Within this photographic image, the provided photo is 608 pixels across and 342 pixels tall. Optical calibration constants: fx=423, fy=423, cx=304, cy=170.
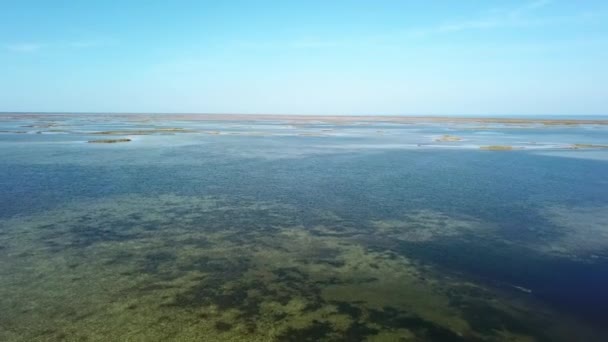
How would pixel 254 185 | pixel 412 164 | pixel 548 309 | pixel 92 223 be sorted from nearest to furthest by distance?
pixel 548 309 < pixel 92 223 < pixel 254 185 < pixel 412 164

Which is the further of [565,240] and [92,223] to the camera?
Answer: [92,223]

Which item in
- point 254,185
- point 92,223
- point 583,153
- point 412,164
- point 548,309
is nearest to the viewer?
point 548,309

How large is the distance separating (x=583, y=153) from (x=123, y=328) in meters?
48.2

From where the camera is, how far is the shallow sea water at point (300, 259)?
9086 mm

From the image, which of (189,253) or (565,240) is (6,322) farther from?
(565,240)

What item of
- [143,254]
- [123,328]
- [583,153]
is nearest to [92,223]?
[143,254]

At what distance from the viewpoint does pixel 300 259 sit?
12.9 meters

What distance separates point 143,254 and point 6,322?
14.6 ft

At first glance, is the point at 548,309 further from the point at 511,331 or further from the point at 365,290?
the point at 365,290

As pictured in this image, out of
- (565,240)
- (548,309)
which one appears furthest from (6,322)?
(565,240)

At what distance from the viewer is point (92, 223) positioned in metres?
16.4

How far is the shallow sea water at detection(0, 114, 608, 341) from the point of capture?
358 inches

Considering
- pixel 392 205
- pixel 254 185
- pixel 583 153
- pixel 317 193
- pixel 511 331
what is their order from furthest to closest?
pixel 583 153 → pixel 254 185 → pixel 317 193 → pixel 392 205 → pixel 511 331

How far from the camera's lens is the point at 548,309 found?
9719 mm
